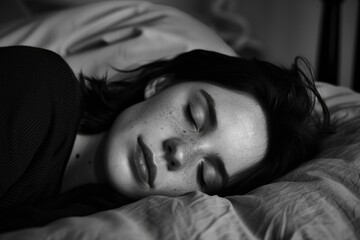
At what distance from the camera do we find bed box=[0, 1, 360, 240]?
59cm

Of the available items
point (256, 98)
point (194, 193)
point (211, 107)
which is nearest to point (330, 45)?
point (256, 98)

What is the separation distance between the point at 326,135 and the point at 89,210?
1.95 ft

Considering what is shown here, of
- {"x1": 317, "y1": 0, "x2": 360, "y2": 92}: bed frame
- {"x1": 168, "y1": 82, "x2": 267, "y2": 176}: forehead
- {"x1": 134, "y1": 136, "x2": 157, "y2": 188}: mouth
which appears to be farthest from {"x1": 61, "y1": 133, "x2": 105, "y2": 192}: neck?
{"x1": 317, "y1": 0, "x2": 360, "y2": 92}: bed frame

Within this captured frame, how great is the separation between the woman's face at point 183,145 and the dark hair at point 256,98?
0.17ft

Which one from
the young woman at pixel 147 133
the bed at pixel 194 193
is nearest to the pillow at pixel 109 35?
the bed at pixel 194 193

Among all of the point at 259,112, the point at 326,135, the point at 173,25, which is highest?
the point at 173,25

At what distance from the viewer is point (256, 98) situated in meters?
1.01

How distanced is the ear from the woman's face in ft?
0.37

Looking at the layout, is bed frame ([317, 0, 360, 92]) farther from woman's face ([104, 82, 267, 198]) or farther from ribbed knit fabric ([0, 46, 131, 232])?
ribbed knit fabric ([0, 46, 131, 232])

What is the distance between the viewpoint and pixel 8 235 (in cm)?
59

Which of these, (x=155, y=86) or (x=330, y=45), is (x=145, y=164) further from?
(x=330, y=45)

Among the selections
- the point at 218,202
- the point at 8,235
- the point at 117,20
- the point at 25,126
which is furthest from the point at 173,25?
the point at 8,235

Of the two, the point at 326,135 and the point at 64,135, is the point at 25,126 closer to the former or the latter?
the point at 64,135

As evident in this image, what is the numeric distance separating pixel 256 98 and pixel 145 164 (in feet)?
1.00
